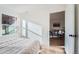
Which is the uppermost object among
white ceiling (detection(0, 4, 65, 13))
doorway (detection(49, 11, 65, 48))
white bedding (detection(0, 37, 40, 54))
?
white ceiling (detection(0, 4, 65, 13))

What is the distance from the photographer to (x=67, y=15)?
73.7 inches

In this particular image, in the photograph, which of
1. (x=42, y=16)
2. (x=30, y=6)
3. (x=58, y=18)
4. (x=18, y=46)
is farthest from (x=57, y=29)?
(x=18, y=46)

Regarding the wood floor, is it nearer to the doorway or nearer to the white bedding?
the doorway

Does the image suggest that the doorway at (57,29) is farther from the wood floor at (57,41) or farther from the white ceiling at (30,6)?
the white ceiling at (30,6)

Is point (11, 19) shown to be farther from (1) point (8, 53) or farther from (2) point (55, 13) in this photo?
(2) point (55, 13)

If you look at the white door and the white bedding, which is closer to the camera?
the white bedding

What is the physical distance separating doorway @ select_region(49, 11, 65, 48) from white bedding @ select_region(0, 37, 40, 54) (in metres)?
0.26

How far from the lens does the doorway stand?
5.87 feet

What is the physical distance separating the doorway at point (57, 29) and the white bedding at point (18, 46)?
0.26m

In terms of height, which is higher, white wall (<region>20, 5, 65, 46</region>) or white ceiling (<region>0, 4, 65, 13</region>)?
white ceiling (<region>0, 4, 65, 13</region>)

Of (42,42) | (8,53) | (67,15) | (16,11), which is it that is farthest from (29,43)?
(67,15)

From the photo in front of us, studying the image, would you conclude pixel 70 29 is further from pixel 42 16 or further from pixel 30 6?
pixel 30 6

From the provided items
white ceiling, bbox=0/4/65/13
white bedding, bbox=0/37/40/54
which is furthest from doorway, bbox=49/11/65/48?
white bedding, bbox=0/37/40/54
